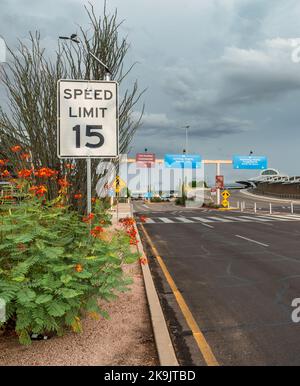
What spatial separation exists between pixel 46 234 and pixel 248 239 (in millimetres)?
11972

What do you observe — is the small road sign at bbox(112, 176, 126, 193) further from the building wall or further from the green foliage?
the building wall

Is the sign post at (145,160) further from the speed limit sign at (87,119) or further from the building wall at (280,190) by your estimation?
the speed limit sign at (87,119)

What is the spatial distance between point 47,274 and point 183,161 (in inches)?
1932

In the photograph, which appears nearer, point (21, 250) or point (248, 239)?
point (21, 250)

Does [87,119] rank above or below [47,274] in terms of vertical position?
above

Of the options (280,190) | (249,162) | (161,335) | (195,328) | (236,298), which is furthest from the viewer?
(280,190)

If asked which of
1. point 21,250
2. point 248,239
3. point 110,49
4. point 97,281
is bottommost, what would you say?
point 248,239

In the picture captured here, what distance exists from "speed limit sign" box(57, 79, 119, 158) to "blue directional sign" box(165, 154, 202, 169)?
47064mm

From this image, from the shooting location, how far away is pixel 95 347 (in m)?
4.42

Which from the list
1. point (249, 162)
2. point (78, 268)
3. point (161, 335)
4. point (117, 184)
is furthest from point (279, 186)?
point (78, 268)

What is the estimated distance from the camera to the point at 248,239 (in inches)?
603

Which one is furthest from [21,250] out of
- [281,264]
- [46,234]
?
[281,264]

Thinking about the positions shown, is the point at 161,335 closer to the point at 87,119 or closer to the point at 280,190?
the point at 87,119
